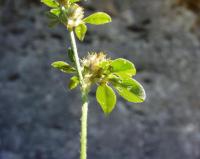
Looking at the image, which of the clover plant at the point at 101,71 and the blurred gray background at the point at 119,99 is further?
the blurred gray background at the point at 119,99

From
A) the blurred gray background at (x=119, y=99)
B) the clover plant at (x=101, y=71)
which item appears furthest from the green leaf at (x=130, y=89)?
the blurred gray background at (x=119, y=99)

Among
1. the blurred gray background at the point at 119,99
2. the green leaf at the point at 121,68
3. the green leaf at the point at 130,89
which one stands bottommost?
the green leaf at the point at 130,89

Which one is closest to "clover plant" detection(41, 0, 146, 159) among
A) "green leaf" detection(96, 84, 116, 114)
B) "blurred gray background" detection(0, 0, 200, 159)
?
"green leaf" detection(96, 84, 116, 114)

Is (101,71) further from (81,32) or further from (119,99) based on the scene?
(119,99)

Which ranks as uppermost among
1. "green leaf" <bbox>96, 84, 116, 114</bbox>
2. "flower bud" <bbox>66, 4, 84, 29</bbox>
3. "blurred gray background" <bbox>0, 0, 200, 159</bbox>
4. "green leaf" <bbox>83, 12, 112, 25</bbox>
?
"blurred gray background" <bbox>0, 0, 200, 159</bbox>

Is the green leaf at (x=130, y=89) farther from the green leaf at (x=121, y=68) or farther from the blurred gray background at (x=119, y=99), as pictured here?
the blurred gray background at (x=119, y=99)

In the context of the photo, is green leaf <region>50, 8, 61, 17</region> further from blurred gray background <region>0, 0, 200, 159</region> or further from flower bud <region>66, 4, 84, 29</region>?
blurred gray background <region>0, 0, 200, 159</region>
